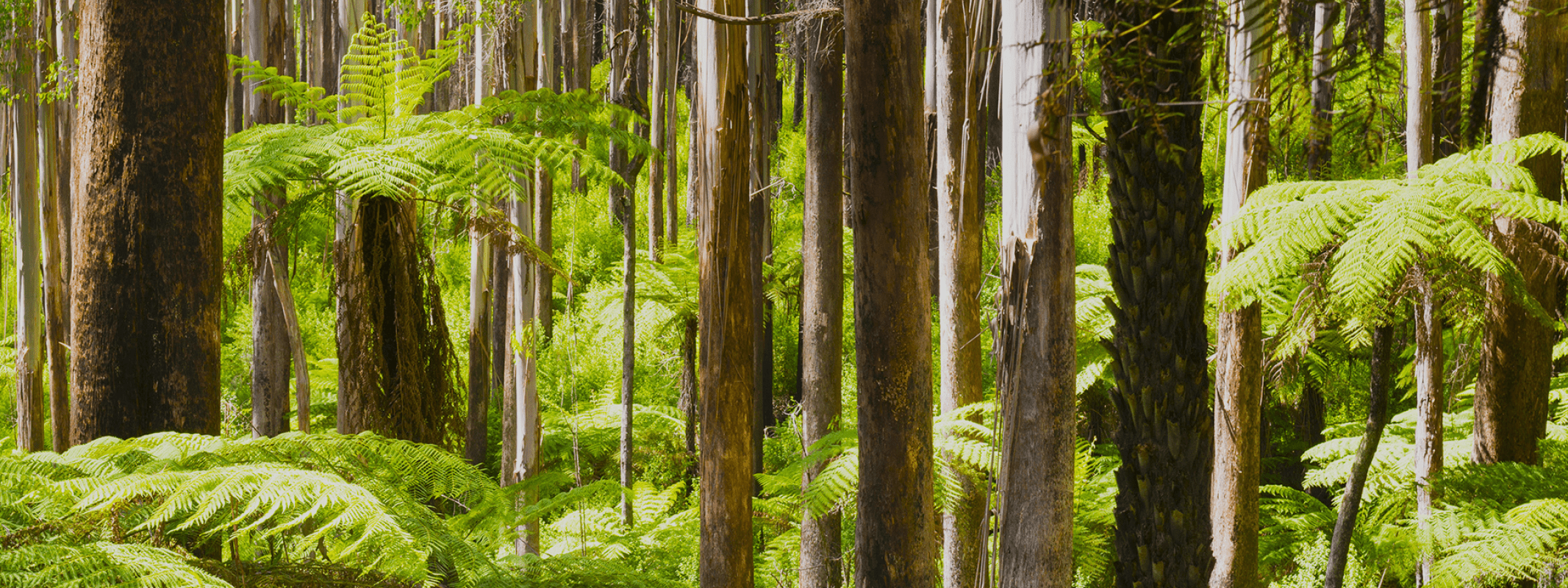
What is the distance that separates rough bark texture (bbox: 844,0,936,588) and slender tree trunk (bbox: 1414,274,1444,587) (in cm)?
286

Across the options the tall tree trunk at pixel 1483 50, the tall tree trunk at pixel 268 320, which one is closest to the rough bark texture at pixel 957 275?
the tall tree trunk at pixel 1483 50

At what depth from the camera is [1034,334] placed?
3.00 meters

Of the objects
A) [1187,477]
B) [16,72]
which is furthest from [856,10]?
[16,72]

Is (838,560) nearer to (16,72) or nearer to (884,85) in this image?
(884,85)

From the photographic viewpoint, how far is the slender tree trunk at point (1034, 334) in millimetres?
2963

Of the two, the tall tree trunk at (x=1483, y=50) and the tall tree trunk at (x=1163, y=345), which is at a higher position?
the tall tree trunk at (x=1483, y=50)

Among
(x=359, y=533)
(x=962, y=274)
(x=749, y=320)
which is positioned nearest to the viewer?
(x=359, y=533)

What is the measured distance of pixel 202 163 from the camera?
306 centimetres

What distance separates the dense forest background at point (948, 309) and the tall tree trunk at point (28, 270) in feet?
13.7

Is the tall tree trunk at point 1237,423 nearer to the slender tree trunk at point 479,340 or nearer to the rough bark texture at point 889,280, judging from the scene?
the rough bark texture at point 889,280

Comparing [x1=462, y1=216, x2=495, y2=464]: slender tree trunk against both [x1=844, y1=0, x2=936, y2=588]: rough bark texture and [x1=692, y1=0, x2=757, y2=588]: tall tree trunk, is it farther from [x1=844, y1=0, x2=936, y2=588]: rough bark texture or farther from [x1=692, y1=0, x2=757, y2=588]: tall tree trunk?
[x1=844, y1=0, x2=936, y2=588]: rough bark texture

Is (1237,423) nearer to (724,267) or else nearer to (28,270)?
(724,267)

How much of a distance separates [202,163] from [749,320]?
238cm

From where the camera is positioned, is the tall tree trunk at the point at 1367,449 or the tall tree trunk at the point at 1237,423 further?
the tall tree trunk at the point at 1237,423
